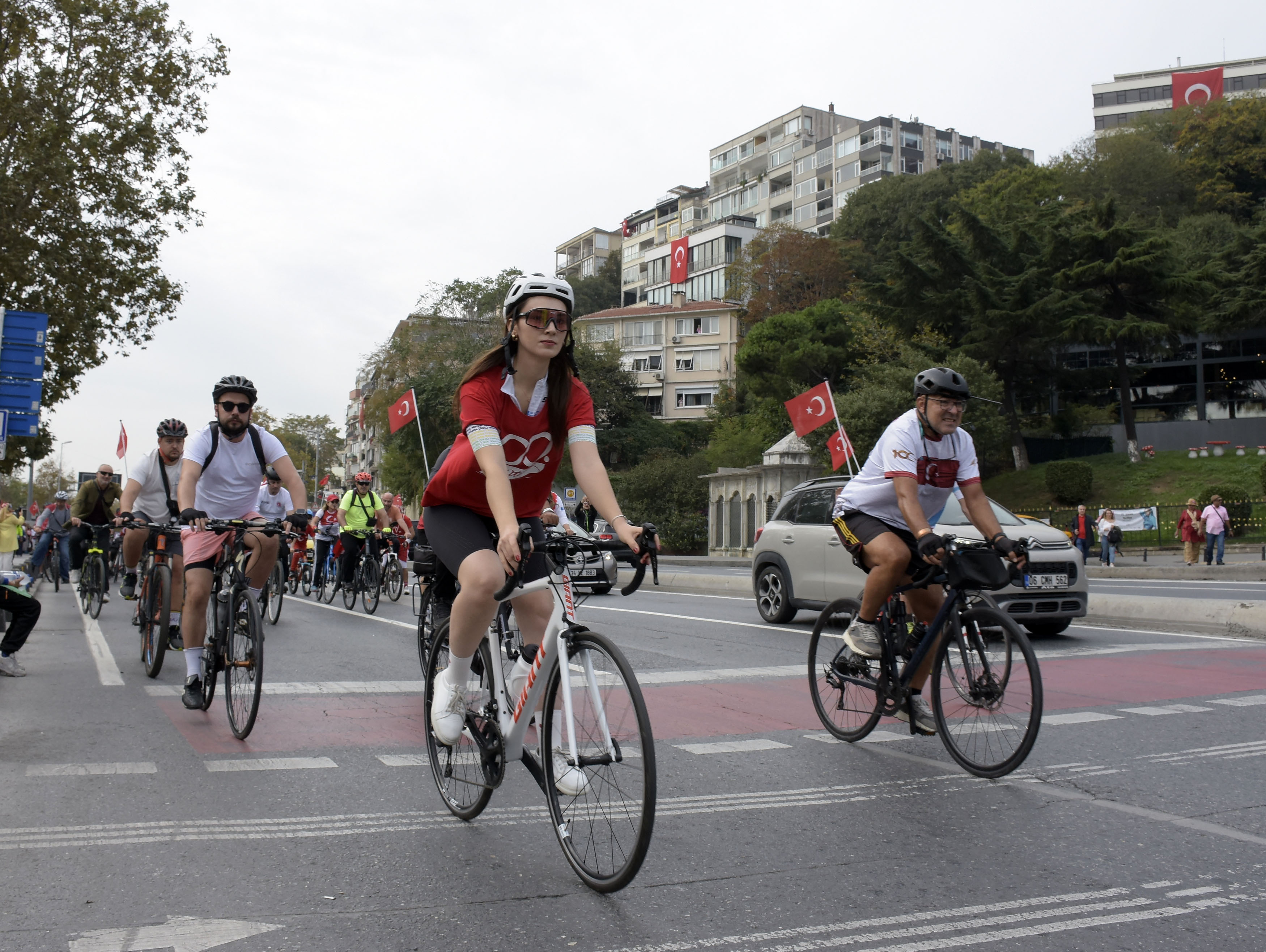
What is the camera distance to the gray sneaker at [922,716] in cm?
569

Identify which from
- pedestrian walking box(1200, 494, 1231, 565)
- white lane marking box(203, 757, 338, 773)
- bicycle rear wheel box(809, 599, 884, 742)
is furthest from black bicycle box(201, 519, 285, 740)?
pedestrian walking box(1200, 494, 1231, 565)

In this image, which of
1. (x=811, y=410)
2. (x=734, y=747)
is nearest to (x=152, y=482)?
(x=734, y=747)

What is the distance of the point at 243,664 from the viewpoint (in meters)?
6.20

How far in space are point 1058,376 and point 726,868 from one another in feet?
160

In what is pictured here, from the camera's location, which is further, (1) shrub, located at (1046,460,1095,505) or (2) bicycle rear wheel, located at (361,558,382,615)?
(1) shrub, located at (1046,460,1095,505)

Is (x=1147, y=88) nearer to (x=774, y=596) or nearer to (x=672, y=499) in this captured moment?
(x=672, y=499)

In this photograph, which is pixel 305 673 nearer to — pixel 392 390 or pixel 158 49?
pixel 158 49

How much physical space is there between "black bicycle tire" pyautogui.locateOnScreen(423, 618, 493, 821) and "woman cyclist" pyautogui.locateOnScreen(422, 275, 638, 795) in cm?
8

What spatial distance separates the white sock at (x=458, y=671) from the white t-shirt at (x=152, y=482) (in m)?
5.79

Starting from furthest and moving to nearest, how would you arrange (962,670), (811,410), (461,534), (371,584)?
(811,410) → (371,584) → (962,670) → (461,534)

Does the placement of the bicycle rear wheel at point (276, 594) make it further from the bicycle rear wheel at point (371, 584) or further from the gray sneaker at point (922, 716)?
the gray sneaker at point (922, 716)

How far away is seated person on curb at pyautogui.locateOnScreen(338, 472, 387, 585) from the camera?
50.7 feet

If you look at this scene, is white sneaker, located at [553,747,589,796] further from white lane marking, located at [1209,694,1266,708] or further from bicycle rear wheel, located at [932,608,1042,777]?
white lane marking, located at [1209,694,1266,708]

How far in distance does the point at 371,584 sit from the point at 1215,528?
2029 centimetres
